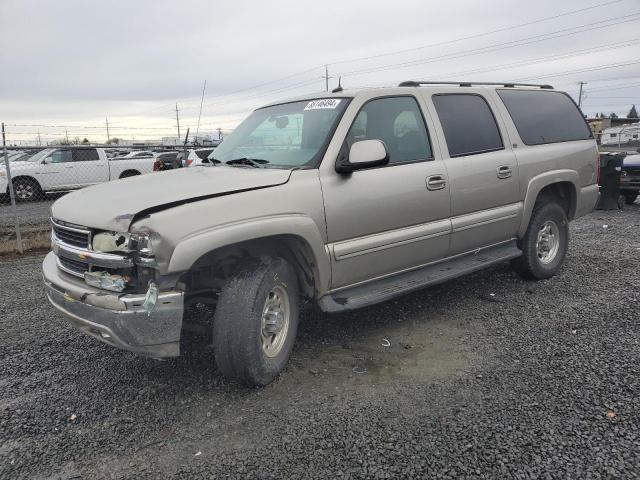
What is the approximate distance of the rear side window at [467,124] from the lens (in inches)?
182

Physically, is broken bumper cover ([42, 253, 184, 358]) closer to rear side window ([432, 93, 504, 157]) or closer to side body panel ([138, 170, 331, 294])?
side body panel ([138, 170, 331, 294])

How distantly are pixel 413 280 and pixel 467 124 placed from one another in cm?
162

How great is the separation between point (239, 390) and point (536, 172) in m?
3.69

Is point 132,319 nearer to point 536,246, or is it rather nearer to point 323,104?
point 323,104

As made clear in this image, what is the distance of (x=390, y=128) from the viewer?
4254mm

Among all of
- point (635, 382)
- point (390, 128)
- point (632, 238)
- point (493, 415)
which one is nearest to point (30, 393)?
point (493, 415)

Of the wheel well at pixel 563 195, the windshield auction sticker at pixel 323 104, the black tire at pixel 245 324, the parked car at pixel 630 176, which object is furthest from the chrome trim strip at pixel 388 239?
the parked car at pixel 630 176

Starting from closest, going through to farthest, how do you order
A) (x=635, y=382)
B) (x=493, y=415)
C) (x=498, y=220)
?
(x=493, y=415) < (x=635, y=382) < (x=498, y=220)

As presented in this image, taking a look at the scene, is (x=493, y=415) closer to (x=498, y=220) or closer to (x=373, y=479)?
(x=373, y=479)

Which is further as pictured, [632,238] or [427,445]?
[632,238]

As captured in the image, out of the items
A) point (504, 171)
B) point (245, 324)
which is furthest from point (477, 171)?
point (245, 324)

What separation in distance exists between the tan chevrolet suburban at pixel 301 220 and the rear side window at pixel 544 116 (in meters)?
0.04

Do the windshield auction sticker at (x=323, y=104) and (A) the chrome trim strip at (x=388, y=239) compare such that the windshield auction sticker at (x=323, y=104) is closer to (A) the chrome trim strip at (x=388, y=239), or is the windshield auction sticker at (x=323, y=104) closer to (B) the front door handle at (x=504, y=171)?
(A) the chrome trim strip at (x=388, y=239)

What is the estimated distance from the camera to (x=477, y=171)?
4684 millimetres
